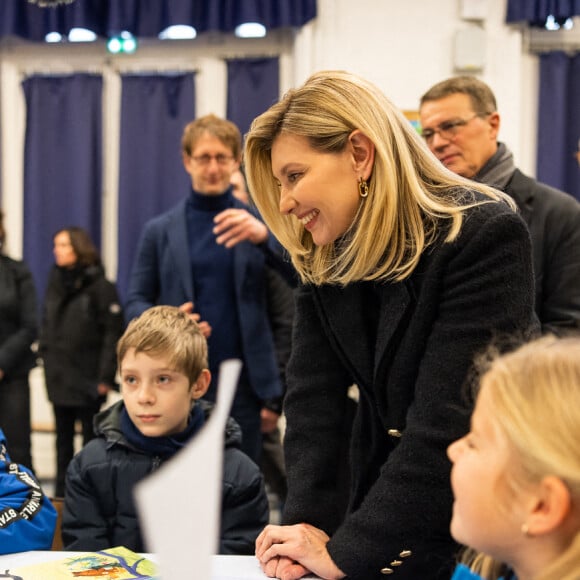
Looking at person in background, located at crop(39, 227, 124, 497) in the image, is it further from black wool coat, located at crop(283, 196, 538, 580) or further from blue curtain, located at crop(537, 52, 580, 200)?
black wool coat, located at crop(283, 196, 538, 580)

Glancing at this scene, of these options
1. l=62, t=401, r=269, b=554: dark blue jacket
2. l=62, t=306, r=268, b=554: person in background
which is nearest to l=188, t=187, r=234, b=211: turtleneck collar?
l=62, t=306, r=268, b=554: person in background

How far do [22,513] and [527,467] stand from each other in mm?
1136

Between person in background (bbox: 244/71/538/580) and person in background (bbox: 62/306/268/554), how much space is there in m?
0.41

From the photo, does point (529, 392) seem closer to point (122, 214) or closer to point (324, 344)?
point (324, 344)

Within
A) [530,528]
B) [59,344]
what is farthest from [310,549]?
[59,344]

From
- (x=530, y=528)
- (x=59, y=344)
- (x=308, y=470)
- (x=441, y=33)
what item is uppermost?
A: (x=441, y=33)

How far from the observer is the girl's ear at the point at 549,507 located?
34.1 inches

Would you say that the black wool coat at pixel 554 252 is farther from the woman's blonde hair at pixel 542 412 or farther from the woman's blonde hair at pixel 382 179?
the woman's blonde hair at pixel 542 412

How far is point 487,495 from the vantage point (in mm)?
946

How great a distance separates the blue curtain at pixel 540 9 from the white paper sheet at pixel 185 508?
16.2 feet

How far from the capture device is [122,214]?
543 cm

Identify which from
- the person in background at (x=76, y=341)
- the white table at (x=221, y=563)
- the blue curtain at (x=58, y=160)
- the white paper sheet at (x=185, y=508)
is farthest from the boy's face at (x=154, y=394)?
the blue curtain at (x=58, y=160)

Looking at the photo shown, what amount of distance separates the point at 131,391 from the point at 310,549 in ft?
2.58

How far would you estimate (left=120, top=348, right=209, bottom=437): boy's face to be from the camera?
1.96 m
